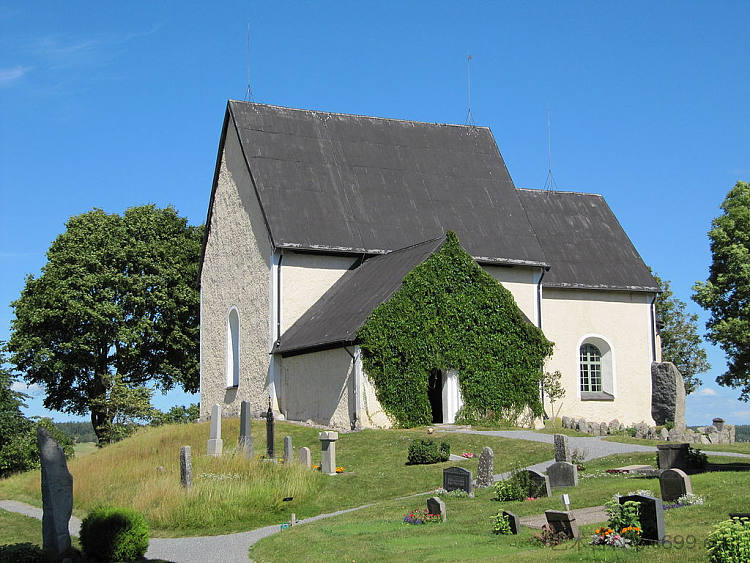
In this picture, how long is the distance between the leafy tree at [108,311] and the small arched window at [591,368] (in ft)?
62.2

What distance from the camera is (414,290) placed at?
2844cm

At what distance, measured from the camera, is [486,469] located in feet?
61.4

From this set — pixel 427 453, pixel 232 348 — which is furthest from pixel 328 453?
pixel 232 348

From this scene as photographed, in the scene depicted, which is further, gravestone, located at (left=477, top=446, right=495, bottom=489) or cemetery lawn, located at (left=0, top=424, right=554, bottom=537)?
gravestone, located at (left=477, top=446, right=495, bottom=489)

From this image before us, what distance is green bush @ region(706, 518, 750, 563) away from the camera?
378 inches

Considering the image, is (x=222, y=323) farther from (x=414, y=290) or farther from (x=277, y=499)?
(x=277, y=499)

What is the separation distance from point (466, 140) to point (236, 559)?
91.7ft

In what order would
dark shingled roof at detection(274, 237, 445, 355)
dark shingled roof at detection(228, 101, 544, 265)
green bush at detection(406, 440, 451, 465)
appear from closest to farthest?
1. green bush at detection(406, 440, 451, 465)
2. dark shingled roof at detection(274, 237, 445, 355)
3. dark shingled roof at detection(228, 101, 544, 265)

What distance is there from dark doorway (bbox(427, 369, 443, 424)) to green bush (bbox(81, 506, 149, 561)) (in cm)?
1553

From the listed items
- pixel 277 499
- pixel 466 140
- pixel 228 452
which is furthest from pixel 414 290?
pixel 466 140

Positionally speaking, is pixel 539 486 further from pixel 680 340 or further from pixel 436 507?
pixel 680 340

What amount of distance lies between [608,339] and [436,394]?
9408 mm

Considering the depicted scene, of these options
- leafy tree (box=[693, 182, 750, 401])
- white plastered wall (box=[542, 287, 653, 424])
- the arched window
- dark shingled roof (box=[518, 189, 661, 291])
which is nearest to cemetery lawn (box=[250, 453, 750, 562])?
white plastered wall (box=[542, 287, 653, 424])

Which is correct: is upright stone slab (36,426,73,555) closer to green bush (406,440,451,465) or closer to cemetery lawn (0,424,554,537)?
cemetery lawn (0,424,554,537)
